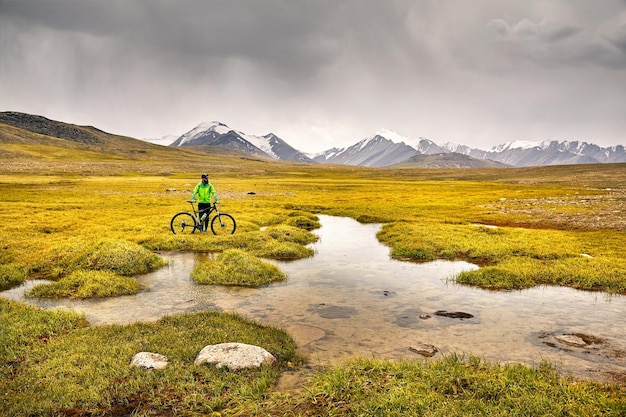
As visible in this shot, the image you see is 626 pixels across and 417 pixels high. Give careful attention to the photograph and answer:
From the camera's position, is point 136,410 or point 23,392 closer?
point 136,410

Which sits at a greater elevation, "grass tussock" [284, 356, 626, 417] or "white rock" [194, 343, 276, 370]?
"grass tussock" [284, 356, 626, 417]

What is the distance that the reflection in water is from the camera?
11.0 meters

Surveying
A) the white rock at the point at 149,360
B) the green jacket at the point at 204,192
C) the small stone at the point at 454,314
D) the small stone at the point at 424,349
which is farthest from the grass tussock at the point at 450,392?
the green jacket at the point at 204,192

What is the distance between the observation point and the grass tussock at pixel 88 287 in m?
15.9

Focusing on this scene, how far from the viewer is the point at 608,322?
13336 millimetres

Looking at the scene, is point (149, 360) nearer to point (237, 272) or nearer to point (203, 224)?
point (237, 272)

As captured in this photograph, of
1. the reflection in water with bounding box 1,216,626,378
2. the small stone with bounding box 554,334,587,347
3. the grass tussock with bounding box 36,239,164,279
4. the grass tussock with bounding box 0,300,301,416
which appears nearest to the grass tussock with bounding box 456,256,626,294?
the reflection in water with bounding box 1,216,626,378

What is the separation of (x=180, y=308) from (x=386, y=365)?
882cm

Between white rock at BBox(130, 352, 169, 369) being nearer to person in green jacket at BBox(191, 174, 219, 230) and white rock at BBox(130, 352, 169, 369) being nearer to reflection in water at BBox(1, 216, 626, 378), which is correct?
reflection in water at BBox(1, 216, 626, 378)

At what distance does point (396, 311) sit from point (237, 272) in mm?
8267

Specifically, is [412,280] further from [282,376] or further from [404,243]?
[282,376]

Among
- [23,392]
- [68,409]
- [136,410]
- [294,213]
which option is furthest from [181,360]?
[294,213]

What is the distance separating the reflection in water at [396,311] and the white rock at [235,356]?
163cm

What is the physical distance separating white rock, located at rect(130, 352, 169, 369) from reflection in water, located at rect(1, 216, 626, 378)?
12.9ft
